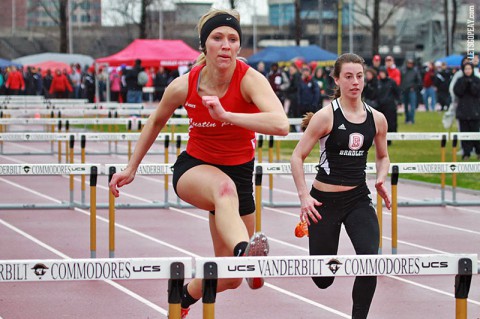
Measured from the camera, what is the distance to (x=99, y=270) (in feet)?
17.9

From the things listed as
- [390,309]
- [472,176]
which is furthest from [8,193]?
[390,309]

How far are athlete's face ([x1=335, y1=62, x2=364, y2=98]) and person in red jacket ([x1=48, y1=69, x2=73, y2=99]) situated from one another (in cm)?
3919

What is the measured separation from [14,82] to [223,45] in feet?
142

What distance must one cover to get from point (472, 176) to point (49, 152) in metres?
10.3

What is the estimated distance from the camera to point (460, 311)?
18.9 ft

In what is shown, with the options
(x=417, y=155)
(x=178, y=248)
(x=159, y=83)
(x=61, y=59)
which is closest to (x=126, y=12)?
(x=61, y=59)

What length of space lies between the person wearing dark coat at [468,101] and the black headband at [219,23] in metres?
15.6

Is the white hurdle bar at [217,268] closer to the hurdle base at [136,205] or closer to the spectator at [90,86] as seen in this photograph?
the hurdle base at [136,205]

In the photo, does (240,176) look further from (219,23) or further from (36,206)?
(36,206)

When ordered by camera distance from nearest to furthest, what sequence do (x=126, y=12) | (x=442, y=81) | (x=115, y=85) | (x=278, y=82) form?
(x=278, y=82) < (x=442, y=81) < (x=115, y=85) < (x=126, y=12)

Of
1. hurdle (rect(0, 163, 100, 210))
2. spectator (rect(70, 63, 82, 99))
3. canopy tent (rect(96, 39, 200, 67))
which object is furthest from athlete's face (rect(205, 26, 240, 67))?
spectator (rect(70, 63, 82, 99))

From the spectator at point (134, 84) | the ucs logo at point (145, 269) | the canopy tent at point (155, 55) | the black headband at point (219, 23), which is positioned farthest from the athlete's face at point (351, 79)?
the canopy tent at point (155, 55)

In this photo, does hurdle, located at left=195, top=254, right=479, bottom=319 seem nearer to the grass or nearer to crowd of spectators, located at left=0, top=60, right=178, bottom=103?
the grass

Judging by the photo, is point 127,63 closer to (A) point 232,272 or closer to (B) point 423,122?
(B) point 423,122
